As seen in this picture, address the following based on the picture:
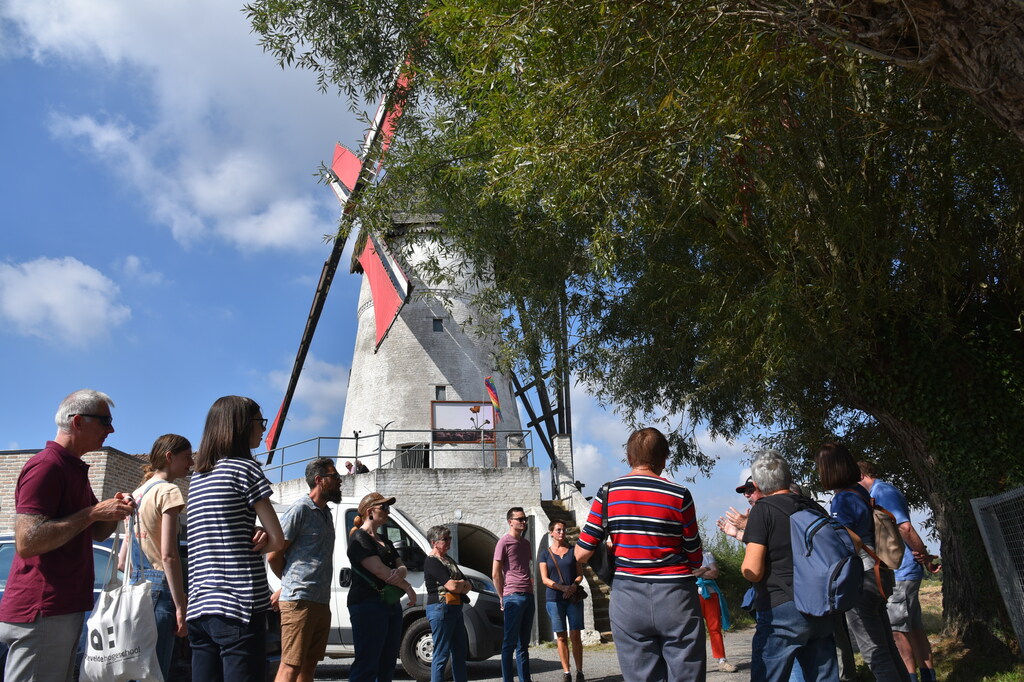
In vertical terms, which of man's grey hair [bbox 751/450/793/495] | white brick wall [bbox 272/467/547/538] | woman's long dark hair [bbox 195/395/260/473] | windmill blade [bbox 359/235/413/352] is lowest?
man's grey hair [bbox 751/450/793/495]

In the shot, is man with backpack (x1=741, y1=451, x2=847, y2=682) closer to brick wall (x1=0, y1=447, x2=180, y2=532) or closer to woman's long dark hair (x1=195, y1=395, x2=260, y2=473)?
woman's long dark hair (x1=195, y1=395, x2=260, y2=473)

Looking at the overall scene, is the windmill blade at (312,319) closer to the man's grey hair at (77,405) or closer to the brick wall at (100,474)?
the brick wall at (100,474)

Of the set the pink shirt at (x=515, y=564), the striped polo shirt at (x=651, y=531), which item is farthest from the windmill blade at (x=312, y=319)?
the striped polo shirt at (x=651, y=531)

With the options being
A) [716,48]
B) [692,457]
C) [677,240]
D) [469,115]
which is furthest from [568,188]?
[692,457]

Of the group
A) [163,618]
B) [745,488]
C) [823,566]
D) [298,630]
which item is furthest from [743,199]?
[163,618]

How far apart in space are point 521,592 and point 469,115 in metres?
5.82

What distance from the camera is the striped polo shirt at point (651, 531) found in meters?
3.71

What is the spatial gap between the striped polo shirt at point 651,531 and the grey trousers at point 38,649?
2.25 metres

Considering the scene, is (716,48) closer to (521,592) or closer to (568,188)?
(568,188)

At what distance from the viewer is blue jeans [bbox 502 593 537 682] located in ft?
23.5

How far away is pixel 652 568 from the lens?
12.1 feet

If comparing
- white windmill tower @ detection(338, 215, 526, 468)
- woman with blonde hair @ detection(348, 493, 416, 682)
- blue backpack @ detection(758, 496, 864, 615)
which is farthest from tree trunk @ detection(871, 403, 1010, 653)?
white windmill tower @ detection(338, 215, 526, 468)

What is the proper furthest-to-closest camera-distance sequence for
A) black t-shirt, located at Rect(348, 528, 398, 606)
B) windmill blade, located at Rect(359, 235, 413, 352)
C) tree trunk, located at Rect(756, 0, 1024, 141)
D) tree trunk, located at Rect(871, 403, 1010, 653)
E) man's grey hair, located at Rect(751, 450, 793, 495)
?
windmill blade, located at Rect(359, 235, 413, 352) → tree trunk, located at Rect(871, 403, 1010, 653) → black t-shirt, located at Rect(348, 528, 398, 606) → man's grey hair, located at Rect(751, 450, 793, 495) → tree trunk, located at Rect(756, 0, 1024, 141)

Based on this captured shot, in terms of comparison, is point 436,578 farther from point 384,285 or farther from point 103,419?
point 384,285
